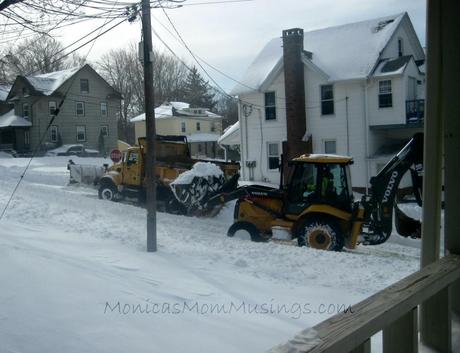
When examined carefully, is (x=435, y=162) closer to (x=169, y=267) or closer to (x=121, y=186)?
(x=169, y=267)

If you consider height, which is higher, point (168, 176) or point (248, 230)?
point (168, 176)

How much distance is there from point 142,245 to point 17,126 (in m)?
41.0

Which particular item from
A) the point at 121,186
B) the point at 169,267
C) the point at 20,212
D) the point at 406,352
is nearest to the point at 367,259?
the point at 169,267

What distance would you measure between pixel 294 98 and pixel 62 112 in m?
29.5

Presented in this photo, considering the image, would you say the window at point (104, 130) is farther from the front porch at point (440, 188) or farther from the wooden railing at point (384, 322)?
the wooden railing at point (384, 322)

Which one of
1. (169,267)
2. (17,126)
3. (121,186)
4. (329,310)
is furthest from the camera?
(17,126)

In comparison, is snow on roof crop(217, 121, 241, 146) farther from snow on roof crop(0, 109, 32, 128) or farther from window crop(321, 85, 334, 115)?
snow on roof crop(0, 109, 32, 128)

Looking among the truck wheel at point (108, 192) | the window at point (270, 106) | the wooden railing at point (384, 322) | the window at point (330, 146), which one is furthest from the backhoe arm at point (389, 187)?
the window at point (270, 106)

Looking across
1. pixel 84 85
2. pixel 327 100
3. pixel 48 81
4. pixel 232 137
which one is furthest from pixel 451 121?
pixel 84 85

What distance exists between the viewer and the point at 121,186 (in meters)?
20.0

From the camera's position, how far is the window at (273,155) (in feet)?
90.3

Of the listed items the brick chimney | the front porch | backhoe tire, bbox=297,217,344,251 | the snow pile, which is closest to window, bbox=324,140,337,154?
the brick chimney

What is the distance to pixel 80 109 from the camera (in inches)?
1957

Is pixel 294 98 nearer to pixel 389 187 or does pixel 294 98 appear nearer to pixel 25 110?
pixel 389 187
